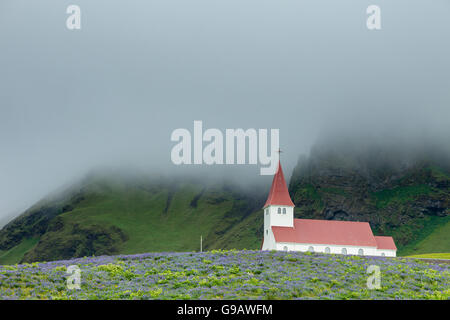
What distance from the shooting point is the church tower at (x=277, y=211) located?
90.3 metres

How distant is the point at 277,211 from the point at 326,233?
9377mm

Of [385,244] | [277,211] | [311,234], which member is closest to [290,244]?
[311,234]

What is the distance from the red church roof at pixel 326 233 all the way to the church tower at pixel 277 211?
169 cm

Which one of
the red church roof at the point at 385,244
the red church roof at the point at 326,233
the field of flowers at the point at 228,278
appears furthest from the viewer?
the red church roof at the point at 385,244

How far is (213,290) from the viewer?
115 feet

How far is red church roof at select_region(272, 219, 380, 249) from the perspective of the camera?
86.8 meters

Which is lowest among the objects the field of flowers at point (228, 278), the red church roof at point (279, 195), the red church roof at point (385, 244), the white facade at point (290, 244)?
the red church roof at point (385, 244)

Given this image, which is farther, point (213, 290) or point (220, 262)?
point (220, 262)

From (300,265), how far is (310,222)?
45.5 metres

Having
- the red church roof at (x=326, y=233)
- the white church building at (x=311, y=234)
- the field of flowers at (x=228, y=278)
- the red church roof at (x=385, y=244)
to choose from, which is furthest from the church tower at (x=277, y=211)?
the field of flowers at (x=228, y=278)

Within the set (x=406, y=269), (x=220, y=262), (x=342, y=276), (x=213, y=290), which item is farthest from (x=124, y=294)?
(x=406, y=269)

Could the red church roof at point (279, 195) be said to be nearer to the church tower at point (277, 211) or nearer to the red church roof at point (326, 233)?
the church tower at point (277, 211)

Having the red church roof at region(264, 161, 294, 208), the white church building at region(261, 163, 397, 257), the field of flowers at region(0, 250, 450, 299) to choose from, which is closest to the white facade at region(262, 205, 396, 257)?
the white church building at region(261, 163, 397, 257)
